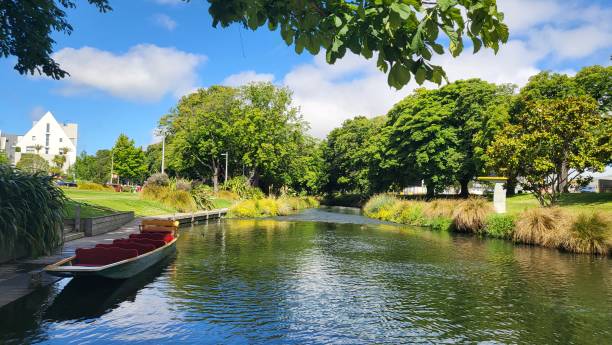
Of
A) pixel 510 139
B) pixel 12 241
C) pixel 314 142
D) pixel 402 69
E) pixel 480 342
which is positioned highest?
pixel 314 142

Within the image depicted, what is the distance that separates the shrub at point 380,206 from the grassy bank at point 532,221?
48.2 inches

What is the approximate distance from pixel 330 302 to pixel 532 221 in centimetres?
1586

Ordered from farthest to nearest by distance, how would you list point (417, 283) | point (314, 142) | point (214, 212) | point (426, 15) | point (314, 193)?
point (314, 193)
point (314, 142)
point (214, 212)
point (417, 283)
point (426, 15)

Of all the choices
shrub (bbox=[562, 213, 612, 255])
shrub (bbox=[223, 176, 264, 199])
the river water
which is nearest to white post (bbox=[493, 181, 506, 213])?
shrub (bbox=[562, 213, 612, 255])

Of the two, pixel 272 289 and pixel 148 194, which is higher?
pixel 148 194

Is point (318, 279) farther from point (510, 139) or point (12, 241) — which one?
point (510, 139)

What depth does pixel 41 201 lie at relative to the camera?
11789 mm

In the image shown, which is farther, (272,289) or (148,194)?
(148,194)

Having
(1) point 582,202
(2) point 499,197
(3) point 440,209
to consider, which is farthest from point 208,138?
(1) point 582,202

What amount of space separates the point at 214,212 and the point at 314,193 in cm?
5397

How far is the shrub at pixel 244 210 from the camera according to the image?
40688 millimetres

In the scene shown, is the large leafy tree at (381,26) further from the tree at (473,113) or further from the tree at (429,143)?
the tree at (429,143)

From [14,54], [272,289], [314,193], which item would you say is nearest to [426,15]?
[272,289]

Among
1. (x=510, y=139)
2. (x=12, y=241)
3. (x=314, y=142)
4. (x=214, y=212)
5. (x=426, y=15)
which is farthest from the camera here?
(x=314, y=142)
